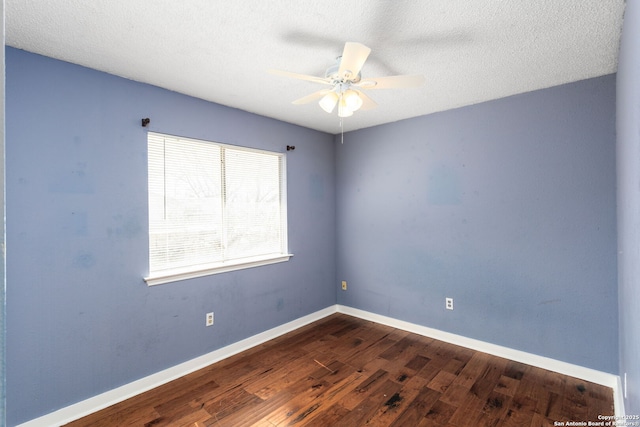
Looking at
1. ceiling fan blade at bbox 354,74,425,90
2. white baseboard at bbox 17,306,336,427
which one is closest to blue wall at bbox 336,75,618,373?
white baseboard at bbox 17,306,336,427

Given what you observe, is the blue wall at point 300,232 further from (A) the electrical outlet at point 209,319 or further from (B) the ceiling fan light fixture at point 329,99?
(B) the ceiling fan light fixture at point 329,99

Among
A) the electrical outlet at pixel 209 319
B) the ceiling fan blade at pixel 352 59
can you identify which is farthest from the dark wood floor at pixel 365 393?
the ceiling fan blade at pixel 352 59

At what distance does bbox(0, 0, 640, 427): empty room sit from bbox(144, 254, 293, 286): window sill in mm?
29

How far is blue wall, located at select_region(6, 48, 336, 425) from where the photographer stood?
1861 mm

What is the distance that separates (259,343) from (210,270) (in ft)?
3.23

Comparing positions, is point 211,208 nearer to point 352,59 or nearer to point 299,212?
point 299,212

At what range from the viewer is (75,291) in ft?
6.71

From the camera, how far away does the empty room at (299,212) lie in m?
1.71

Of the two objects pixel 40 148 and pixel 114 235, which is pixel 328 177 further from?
pixel 40 148

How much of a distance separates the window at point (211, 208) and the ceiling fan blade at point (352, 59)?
1.63 metres

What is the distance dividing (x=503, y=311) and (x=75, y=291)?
11.4 ft

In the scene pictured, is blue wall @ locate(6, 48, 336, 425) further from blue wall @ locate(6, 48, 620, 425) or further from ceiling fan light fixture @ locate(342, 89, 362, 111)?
ceiling fan light fixture @ locate(342, 89, 362, 111)

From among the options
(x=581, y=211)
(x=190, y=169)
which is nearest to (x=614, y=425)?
(x=581, y=211)

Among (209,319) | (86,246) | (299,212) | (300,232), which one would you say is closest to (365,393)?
(209,319)
